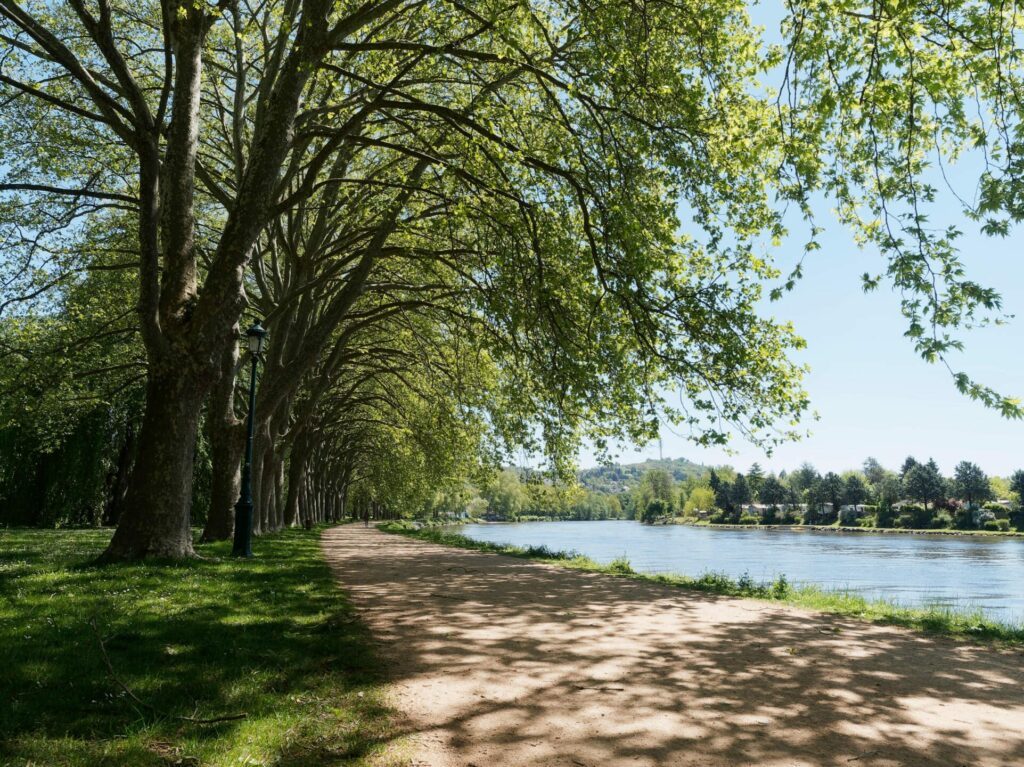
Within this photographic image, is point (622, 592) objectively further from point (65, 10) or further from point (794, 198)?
point (65, 10)

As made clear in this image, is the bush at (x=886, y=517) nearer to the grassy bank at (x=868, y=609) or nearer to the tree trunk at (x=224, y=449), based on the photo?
the grassy bank at (x=868, y=609)

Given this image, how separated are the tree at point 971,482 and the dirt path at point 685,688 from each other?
10463cm

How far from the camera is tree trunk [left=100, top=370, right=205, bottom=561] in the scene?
9.94 m

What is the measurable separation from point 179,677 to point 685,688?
3935 mm

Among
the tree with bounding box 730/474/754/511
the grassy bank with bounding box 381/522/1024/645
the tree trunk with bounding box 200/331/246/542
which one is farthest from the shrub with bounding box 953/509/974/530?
the tree trunk with bounding box 200/331/246/542

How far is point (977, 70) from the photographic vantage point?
7238 mm

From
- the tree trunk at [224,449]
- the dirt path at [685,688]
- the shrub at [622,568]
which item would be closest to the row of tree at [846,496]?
the shrub at [622,568]

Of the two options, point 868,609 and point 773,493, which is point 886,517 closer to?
point 773,493

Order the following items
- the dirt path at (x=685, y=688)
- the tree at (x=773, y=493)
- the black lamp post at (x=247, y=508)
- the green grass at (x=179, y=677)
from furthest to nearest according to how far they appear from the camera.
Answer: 1. the tree at (x=773, y=493)
2. the black lamp post at (x=247, y=508)
3. the dirt path at (x=685, y=688)
4. the green grass at (x=179, y=677)

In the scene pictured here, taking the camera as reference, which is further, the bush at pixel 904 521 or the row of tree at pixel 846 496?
the row of tree at pixel 846 496

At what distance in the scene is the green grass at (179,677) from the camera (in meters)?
3.71

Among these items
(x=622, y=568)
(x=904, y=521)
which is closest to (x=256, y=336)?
(x=622, y=568)

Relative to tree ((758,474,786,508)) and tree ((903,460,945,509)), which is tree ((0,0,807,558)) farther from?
tree ((758,474,786,508))

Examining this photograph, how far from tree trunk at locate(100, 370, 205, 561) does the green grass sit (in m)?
1.36
